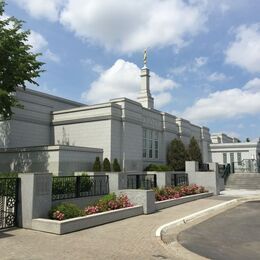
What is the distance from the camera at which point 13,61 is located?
19000 mm

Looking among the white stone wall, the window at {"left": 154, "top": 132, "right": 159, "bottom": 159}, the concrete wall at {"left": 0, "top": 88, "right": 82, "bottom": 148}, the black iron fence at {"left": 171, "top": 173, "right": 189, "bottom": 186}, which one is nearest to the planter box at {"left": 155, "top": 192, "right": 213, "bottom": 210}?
the black iron fence at {"left": 171, "top": 173, "right": 189, "bottom": 186}

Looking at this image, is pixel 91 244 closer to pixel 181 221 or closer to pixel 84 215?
pixel 84 215

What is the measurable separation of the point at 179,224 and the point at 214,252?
374 cm

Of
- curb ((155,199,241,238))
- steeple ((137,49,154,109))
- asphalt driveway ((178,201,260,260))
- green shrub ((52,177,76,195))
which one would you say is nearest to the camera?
asphalt driveway ((178,201,260,260))

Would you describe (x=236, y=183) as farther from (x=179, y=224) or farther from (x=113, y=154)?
(x=179, y=224)

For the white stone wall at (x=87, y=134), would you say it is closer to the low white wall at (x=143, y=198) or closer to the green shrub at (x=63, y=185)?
the low white wall at (x=143, y=198)

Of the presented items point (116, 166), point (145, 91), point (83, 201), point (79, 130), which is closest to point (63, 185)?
point (83, 201)

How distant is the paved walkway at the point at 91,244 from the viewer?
7773 mm

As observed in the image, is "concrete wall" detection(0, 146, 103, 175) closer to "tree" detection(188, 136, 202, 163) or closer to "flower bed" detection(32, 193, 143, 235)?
"flower bed" detection(32, 193, 143, 235)

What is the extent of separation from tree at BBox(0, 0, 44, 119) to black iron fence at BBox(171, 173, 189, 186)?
9.66m

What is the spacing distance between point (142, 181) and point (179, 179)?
451 centimetres

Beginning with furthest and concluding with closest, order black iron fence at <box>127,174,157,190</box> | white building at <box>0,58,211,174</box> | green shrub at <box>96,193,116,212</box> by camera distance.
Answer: white building at <box>0,58,211,174</box> → black iron fence at <box>127,174,157,190</box> → green shrub at <box>96,193,116,212</box>

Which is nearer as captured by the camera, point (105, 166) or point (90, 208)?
point (90, 208)

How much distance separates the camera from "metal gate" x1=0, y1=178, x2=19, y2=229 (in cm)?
1064
